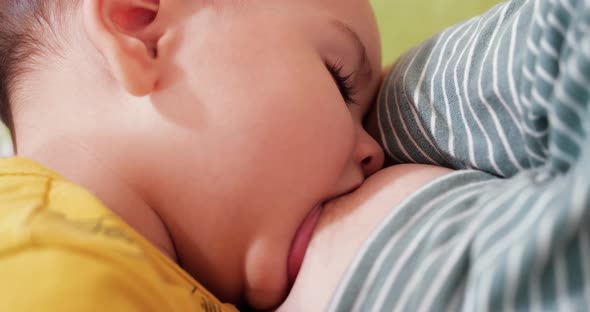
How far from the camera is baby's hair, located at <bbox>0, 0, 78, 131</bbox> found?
0.56 meters

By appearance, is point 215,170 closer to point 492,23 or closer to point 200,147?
point 200,147

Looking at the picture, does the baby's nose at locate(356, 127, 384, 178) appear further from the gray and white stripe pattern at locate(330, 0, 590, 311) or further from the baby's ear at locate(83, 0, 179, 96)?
the baby's ear at locate(83, 0, 179, 96)

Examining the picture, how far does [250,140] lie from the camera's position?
20.7 inches

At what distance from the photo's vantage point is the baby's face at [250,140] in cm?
53

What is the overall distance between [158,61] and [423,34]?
0.66m

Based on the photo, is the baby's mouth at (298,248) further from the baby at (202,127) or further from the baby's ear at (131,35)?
the baby's ear at (131,35)

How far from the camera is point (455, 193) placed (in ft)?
1.59

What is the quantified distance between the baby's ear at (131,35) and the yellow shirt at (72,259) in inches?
4.7

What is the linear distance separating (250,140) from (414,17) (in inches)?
25.8

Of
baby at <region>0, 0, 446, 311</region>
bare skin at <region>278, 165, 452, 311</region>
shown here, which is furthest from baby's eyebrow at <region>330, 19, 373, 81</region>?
bare skin at <region>278, 165, 452, 311</region>

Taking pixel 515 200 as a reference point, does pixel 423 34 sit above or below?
below

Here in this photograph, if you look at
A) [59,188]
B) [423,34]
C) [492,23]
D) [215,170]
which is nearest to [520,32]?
[492,23]

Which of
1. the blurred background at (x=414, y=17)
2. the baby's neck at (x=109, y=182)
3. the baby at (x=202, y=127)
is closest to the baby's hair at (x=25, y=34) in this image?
the baby at (x=202, y=127)

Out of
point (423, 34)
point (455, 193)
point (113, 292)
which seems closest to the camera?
point (113, 292)
